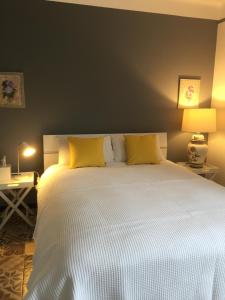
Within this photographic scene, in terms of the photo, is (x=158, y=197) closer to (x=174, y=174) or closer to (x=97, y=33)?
(x=174, y=174)

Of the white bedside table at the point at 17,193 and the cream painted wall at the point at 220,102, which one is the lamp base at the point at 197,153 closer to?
the cream painted wall at the point at 220,102

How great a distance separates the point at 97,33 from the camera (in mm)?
3203

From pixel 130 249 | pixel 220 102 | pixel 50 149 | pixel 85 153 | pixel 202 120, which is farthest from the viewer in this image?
pixel 220 102

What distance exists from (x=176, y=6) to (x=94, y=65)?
1.33 m

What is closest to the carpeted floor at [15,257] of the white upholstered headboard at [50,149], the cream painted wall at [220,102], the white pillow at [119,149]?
the white upholstered headboard at [50,149]

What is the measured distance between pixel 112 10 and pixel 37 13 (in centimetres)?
89

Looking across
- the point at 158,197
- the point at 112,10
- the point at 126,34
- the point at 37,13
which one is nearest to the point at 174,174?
the point at 158,197

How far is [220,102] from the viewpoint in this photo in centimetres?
367

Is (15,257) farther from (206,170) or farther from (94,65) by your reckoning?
(206,170)

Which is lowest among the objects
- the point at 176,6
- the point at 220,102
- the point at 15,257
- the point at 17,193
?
the point at 15,257

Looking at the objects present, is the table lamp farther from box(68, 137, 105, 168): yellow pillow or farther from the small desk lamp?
the small desk lamp

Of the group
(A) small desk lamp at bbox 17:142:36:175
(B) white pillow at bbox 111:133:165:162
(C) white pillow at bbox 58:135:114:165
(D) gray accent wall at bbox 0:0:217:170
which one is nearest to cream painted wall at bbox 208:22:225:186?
(D) gray accent wall at bbox 0:0:217:170

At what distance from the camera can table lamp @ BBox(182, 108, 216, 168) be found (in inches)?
134

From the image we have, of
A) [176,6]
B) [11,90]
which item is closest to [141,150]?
[11,90]
